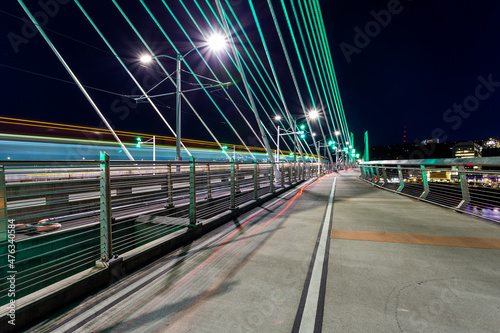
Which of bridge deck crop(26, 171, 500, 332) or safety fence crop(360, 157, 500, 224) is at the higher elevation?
safety fence crop(360, 157, 500, 224)

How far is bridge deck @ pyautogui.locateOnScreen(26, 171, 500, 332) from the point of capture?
217 centimetres

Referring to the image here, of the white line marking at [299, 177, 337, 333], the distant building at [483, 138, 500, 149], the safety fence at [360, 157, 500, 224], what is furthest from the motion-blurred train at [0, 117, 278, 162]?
the distant building at [483, 138, 500, 149]

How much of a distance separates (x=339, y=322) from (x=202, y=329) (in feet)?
4.17

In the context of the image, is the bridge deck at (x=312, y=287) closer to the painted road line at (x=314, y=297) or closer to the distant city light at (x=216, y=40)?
the painted road line at (x=314, y=297)

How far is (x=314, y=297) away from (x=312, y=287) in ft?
0.63

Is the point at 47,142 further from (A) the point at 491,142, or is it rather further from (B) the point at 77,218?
(A) the point at 491,142

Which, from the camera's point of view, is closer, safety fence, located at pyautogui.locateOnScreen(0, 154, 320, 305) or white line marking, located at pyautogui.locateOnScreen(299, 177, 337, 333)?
white line marking, located at pyautogui.locateOnScreen(299, 177, 337, 333)

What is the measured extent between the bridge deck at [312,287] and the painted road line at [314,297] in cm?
1

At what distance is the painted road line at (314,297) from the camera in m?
2.12

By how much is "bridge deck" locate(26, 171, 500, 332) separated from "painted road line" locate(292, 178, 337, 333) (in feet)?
0.03

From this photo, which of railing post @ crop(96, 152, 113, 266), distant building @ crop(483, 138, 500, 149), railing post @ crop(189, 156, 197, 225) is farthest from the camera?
distant building @ crop(483, 138, 500, 149)

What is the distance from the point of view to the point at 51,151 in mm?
19234

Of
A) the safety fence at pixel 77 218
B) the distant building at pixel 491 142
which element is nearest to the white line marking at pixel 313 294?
the safety fence at pixel 77 218

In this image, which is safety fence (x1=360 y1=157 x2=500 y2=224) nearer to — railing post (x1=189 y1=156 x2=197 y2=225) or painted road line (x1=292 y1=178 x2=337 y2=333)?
painted road line (x1=292 y1=178 x2=337 y2=333)
